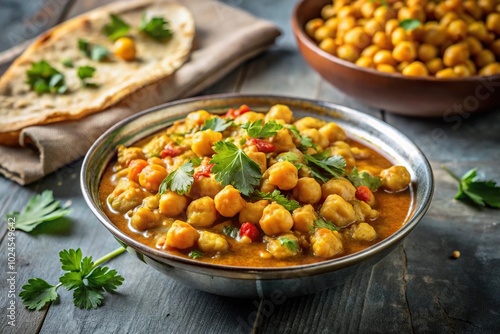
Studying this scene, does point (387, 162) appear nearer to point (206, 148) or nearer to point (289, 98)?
point (289, 98)

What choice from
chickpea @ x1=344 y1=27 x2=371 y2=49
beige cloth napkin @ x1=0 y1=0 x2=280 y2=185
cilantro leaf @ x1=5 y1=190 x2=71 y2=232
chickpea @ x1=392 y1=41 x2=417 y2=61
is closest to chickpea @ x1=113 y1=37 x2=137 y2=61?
beige cloth napkin @ x1=0 y1=0 x2=280 y2=185

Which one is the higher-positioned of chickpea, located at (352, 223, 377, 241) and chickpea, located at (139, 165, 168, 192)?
chickpea, located at (139, 165, 168, 192)

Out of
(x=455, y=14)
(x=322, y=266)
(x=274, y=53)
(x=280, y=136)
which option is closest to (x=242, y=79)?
(x=274, y=53)

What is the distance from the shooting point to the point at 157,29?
16.1ft

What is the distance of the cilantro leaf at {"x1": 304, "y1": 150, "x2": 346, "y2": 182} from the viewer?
2977 millimetres

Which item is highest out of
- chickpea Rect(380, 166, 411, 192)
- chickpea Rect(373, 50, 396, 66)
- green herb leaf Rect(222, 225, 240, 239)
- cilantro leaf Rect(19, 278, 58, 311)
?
green herb leaf Rect(222, 225, 240, 239)

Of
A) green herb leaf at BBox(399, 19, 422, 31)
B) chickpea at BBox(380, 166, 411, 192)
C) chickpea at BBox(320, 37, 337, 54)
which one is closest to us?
chickpea at BBox(380, 166, 411, 192)

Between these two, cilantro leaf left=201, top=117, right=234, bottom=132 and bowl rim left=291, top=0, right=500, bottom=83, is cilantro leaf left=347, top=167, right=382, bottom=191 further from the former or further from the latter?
bowl rim left=291, top=0, right=500, bottom=83

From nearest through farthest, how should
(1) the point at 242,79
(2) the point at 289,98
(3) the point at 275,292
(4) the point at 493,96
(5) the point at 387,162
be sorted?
(3) the point at 275,292 → (5) the point at 387,162 → (2) the point at 289,98 → (4) the point at 493,96 → (1) the point at 242,79

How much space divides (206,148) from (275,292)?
0.81m

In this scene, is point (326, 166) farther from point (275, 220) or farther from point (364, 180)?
point (275, 220)

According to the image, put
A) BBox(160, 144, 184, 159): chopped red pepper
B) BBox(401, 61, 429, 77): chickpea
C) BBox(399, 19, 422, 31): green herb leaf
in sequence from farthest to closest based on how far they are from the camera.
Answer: BBox(399, 19, 422, 31): green herb leaf, BBox(401, 61, 429, 77): chickpea, BBox(160, 144, 184, 159): chopped red pepper

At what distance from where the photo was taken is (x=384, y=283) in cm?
300

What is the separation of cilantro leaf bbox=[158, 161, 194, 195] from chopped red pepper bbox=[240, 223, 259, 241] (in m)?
0.29
